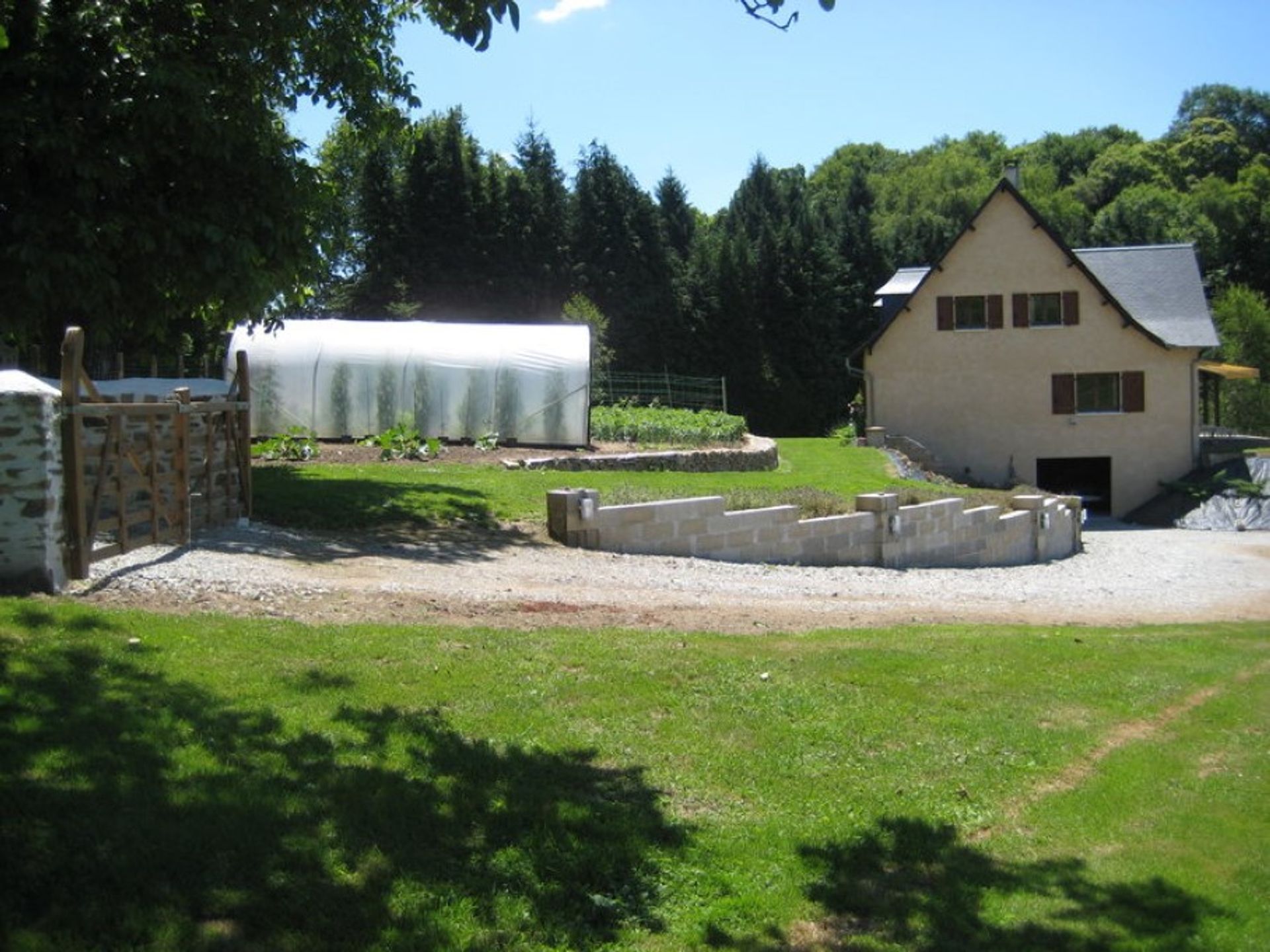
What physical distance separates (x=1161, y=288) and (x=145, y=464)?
37343 millimetres

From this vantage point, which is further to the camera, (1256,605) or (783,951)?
(1256,605)

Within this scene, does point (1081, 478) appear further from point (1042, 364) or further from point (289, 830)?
point (289, 830)

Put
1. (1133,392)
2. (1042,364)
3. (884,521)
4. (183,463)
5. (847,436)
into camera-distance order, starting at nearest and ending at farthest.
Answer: (183,463) → (884,521) → (1133,392) → (1042,364) → (847,436)

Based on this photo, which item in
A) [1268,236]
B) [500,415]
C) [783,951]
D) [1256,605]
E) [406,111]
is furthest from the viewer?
[1268,236]

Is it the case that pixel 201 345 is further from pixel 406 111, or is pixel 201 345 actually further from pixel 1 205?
pixel 1 205

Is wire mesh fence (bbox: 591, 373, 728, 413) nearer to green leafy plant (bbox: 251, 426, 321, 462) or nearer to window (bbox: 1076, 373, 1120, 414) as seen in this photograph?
window (bbox: 1076, 373, 1120, 414)

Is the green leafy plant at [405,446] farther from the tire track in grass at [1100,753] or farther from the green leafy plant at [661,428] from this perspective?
the tire track in grass at [1100,753]

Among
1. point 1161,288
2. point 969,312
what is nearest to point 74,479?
point 969,312

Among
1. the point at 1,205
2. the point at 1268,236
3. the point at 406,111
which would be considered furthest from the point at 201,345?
the point at 1268,236

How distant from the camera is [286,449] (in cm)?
2405

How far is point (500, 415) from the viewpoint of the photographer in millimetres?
27562

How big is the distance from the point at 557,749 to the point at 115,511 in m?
6.38

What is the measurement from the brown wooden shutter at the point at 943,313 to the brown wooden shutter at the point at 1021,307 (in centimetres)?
204

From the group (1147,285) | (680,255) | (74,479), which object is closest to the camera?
(74,479)
